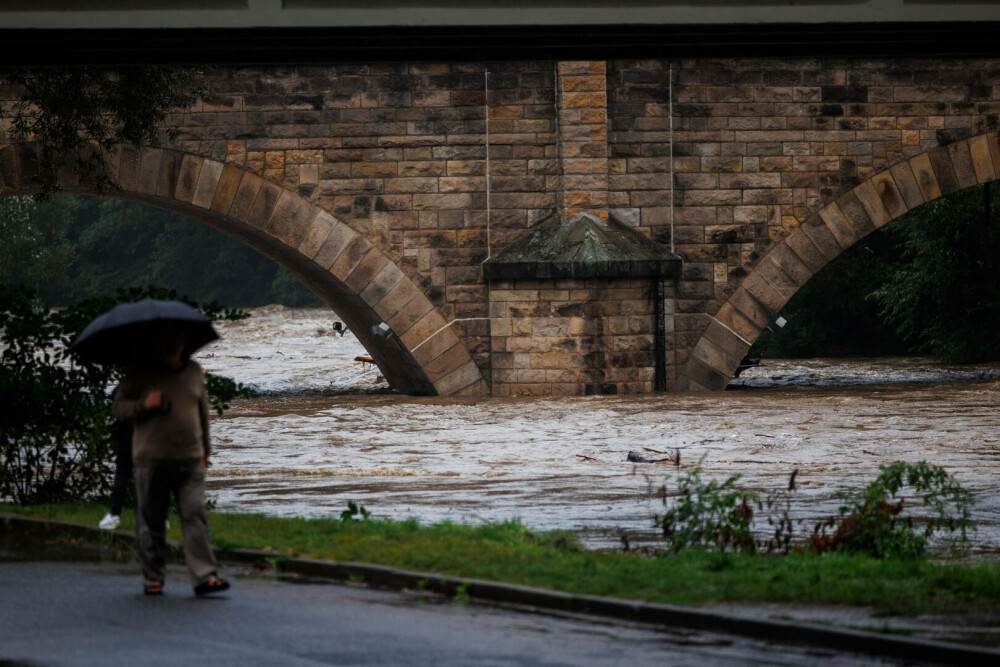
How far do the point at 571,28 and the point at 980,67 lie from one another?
13.3 m

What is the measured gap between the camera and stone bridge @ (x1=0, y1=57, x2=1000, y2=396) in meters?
20.3

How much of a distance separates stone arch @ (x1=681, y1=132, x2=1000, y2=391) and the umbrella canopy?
1383cm

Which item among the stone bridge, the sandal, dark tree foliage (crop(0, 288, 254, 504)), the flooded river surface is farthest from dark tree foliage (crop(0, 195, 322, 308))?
the sandal

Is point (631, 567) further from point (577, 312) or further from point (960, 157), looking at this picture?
point (960, 157)

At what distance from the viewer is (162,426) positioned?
24.7ft

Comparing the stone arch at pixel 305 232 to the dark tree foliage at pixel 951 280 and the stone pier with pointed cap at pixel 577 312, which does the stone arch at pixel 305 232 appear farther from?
the dark tree foliage at pixel 951 280

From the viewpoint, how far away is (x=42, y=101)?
51.9ft

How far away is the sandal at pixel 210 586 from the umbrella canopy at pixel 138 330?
45.9 inches

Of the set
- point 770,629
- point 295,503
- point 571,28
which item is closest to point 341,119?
point 295,503

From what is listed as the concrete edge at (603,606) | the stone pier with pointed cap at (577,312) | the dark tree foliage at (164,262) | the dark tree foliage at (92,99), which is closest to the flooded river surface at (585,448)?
the stone pier with pointed cap at (577,312)

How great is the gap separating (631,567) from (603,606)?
85 centimetres

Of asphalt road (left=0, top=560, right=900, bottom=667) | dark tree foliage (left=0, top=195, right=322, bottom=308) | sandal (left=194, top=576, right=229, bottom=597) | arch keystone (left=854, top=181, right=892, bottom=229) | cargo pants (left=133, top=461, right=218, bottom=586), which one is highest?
dark tree foliage (left=0, top=195, right=322, bottom=308)

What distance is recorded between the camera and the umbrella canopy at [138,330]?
24.2 feet

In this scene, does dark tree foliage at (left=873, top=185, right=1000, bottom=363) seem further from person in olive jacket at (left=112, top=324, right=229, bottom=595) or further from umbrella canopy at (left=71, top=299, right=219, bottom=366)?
person in olive jacket at (left=112, top=324, right=229, bottom=595)
